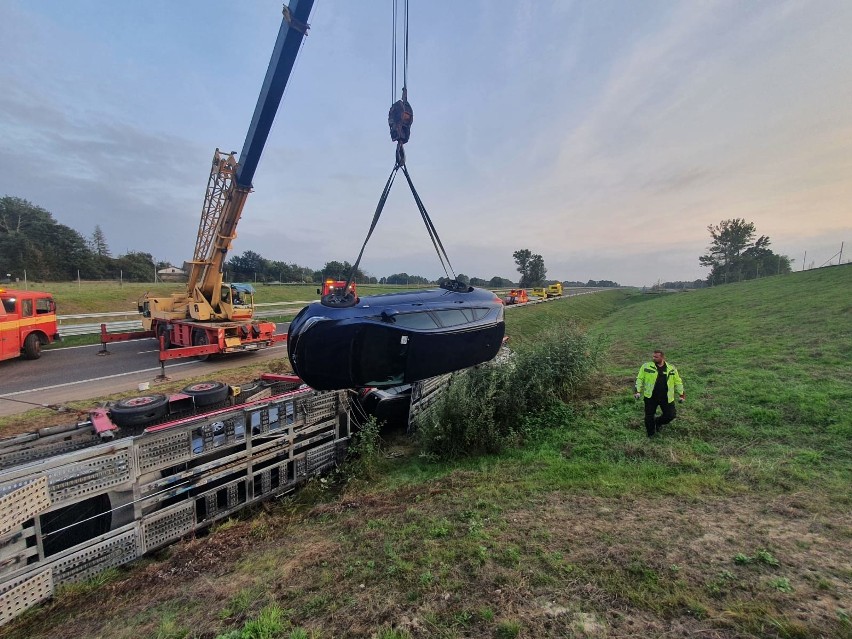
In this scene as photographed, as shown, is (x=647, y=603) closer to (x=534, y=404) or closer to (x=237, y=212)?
(x=534, y=404)

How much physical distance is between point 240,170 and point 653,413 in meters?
11.7

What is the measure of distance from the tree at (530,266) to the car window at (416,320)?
202 feet

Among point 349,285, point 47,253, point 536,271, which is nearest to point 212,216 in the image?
point 349,285

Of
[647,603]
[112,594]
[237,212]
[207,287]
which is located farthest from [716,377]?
[207,287]

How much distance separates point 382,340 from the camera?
14.2 ft

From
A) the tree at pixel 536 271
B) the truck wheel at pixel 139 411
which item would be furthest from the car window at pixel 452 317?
the tree at pixel 536 271

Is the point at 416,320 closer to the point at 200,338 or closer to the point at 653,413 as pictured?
the point at 653,413

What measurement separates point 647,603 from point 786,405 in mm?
6046

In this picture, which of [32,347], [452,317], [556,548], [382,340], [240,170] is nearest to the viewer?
[556,548]

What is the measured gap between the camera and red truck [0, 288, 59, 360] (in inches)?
424

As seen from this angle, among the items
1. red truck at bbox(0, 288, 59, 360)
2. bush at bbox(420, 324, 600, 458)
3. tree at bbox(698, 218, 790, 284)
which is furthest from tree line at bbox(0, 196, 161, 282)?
tree at bbox(698, 218, 790, 284)

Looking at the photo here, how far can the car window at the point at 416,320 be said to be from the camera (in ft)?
14.7

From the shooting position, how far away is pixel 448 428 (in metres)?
6.23

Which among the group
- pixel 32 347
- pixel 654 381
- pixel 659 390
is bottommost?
pixel 32 347
